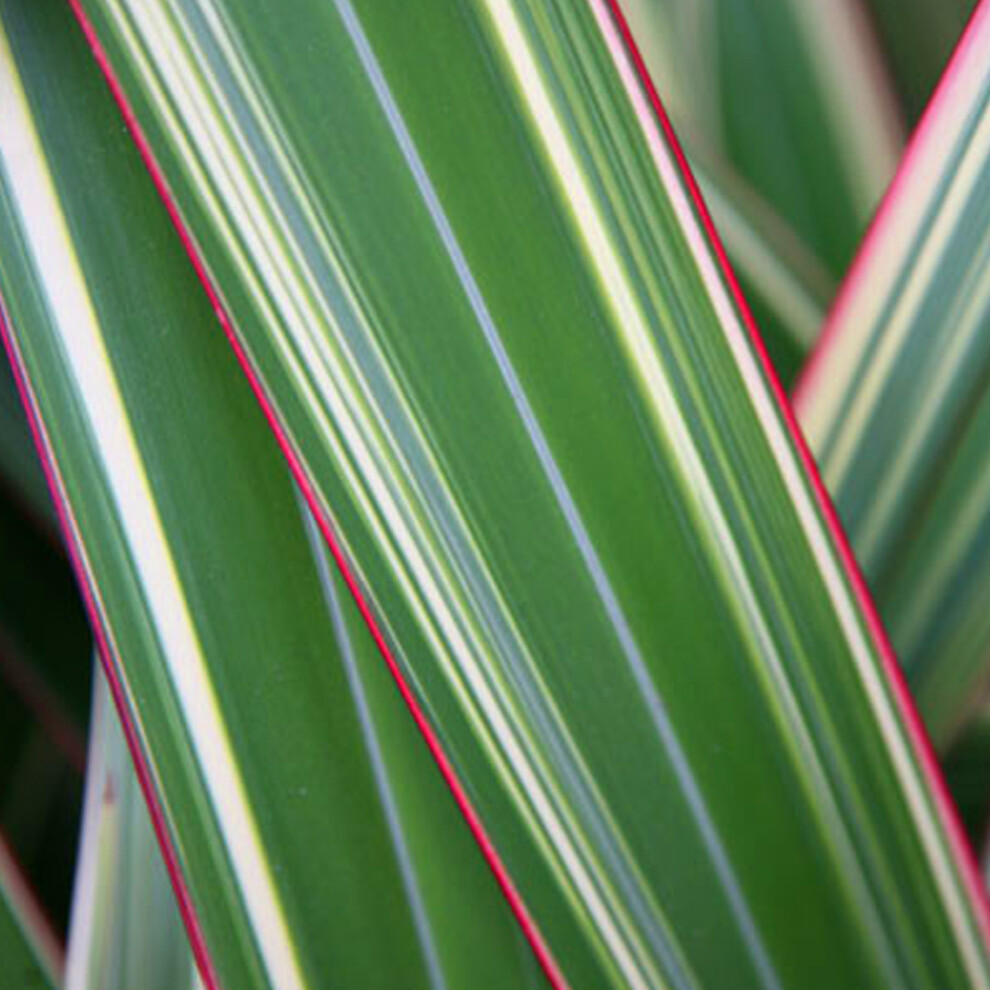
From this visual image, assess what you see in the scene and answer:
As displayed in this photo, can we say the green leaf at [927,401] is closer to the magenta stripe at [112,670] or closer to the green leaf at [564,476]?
the green leaf at [564,476]

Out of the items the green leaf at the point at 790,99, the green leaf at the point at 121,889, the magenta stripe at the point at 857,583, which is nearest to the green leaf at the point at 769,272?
the green leaf at the point at 790,99

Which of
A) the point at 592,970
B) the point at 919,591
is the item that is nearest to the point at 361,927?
the point at 592,970

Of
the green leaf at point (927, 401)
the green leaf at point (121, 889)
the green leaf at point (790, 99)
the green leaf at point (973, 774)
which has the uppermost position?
the green leaf at point (790, 99)


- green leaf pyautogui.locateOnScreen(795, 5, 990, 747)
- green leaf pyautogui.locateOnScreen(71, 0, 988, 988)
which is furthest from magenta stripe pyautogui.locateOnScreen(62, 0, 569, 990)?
green leaf pyautogui.locateOnScreen(795, 5, 990, 747)

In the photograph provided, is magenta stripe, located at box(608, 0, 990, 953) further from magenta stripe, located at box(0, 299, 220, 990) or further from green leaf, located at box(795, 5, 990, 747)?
magenta stripe, located at box(0, 299, 220, 990)

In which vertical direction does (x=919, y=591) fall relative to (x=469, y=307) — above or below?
below

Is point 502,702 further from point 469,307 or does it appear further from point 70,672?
point 70,672

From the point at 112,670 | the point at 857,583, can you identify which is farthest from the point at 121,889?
the point at 857,583
